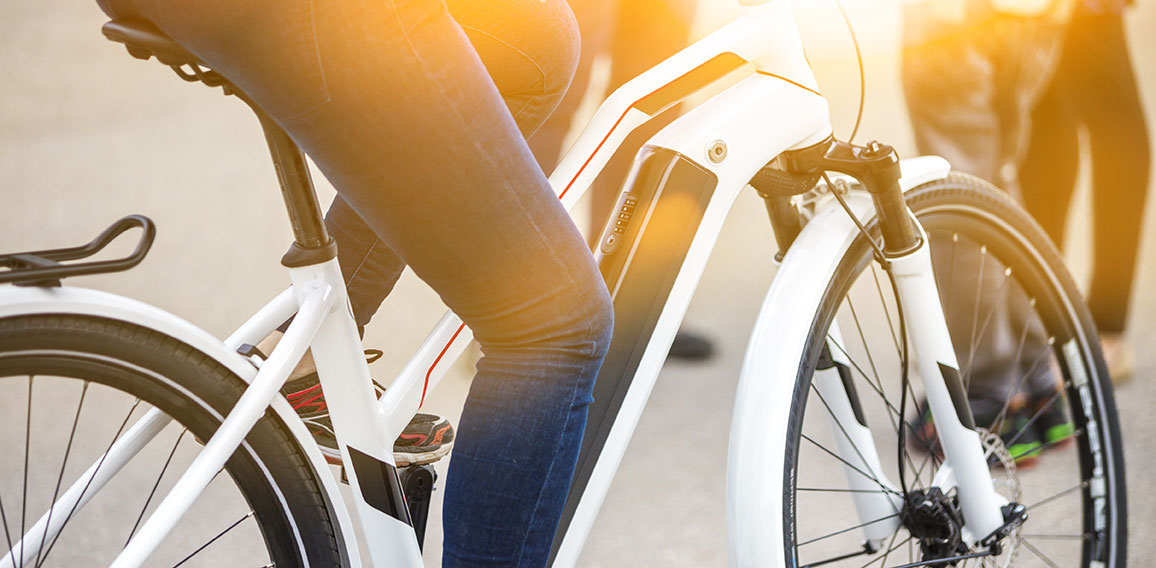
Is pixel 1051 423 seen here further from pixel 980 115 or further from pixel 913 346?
pixel 913 346

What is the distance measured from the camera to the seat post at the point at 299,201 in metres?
1.10

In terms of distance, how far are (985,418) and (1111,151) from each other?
77cm

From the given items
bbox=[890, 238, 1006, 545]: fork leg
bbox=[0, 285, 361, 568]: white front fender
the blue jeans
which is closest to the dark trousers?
bbox=[890, 238, 1006, 545]: fork leg

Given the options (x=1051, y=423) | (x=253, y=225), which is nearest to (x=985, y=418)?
(x=1051, y=423)

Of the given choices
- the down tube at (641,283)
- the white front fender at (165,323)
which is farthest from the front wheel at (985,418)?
the white front fender at (165,323)

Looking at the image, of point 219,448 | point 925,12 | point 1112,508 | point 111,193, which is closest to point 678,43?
point 925,12

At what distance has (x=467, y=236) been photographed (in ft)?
3.39

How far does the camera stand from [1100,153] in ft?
8.82

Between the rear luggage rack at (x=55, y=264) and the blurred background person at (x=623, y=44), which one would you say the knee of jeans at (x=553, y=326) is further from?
the blurred background person at (x=623, y=44)

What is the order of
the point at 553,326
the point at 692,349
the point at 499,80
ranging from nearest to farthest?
1. the point at 553,326
2. the point at 499,80
3. the point at 692,349

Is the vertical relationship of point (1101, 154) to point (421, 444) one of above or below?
above

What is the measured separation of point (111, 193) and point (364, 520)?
3272mm

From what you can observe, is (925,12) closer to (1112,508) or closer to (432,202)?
(1112,508)

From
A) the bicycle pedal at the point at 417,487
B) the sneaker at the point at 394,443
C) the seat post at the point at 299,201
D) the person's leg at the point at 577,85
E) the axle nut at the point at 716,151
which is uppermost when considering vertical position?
Result: the person's leg at the point at 577,85
